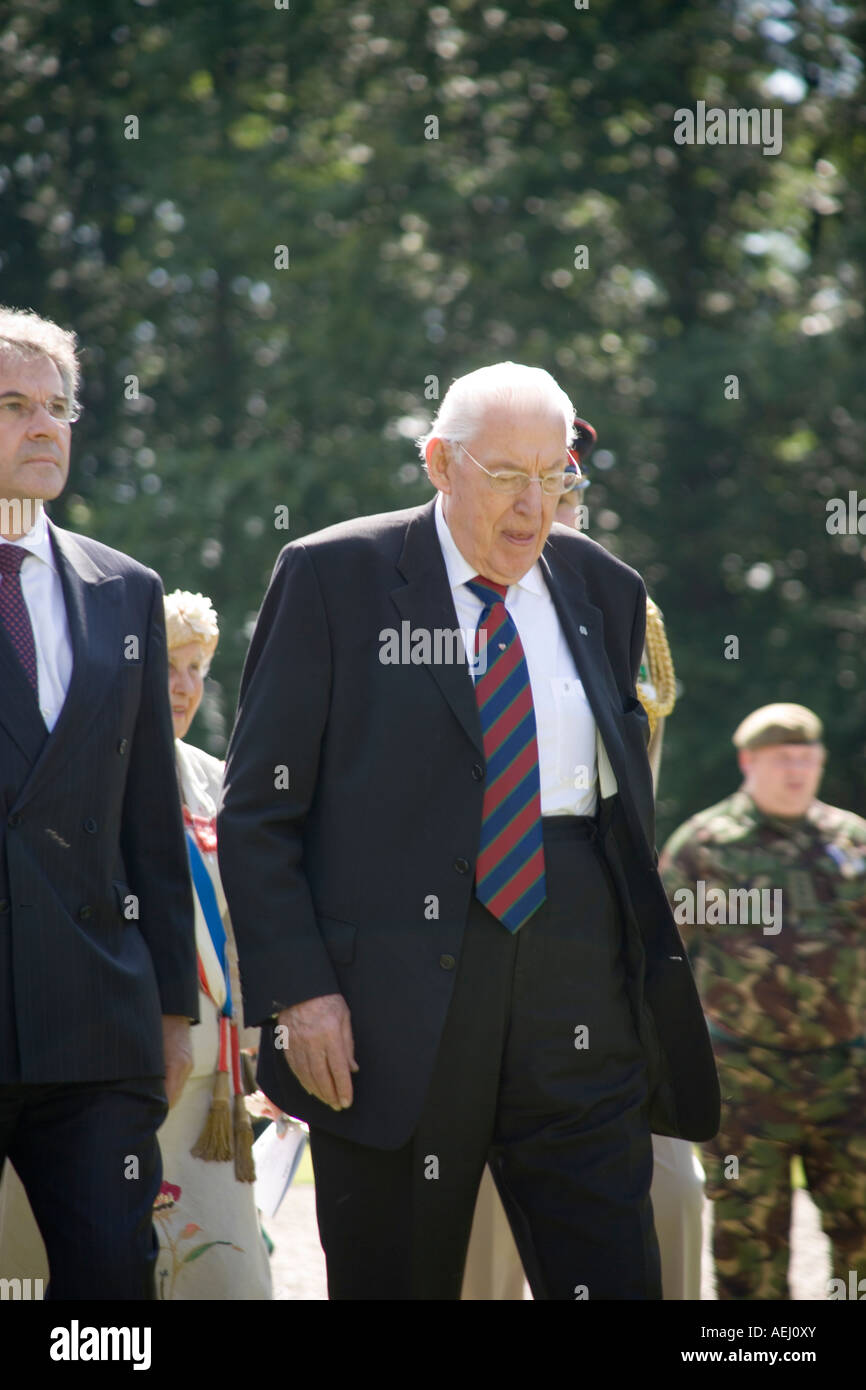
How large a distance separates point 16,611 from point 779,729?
333 centimetres

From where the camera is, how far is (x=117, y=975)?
127 inches

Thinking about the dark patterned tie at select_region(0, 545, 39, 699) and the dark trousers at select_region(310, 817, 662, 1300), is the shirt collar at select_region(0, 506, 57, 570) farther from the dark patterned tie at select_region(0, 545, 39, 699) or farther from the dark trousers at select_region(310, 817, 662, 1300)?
the dark trousers at select_region(310, 817, 662, 1300)

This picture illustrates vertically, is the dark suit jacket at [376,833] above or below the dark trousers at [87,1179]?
above

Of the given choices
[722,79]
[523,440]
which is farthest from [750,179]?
[523,440]

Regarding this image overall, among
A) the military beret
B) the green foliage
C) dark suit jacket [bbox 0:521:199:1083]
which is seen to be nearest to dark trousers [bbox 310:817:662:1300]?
dark suit jacket [bbox 0:521:199:1083]

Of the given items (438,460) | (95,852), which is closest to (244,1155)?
(95,852)

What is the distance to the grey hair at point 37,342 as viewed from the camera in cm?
342

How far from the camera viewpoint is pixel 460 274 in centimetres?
1892

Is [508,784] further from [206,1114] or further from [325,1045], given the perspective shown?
[206,1114]

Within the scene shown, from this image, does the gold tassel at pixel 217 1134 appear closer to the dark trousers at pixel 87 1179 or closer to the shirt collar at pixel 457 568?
the dark trousers at pixel 87 1179

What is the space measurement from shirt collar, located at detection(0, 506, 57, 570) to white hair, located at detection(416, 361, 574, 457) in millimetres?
708

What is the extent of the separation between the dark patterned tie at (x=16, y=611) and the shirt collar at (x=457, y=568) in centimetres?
78

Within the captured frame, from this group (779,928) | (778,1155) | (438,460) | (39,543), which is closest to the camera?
(39,543)

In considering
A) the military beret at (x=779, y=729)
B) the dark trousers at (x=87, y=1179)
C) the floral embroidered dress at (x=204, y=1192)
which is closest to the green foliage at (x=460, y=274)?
the military beret at (x=779, y=729)
